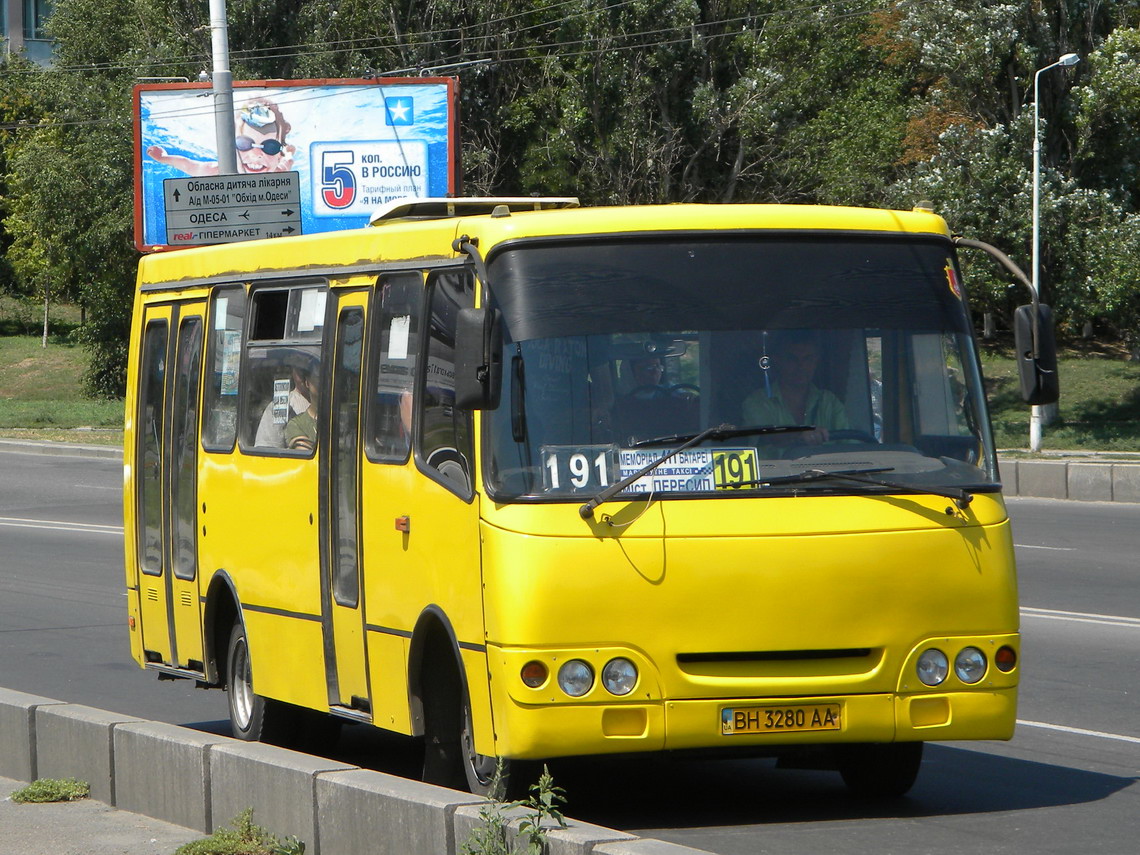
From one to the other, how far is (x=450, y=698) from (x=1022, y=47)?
3273 centimetres

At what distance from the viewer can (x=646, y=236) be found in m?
6.63

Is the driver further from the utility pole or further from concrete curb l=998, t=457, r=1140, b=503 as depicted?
concrete curb l=998, t=457, r=1140, b=503

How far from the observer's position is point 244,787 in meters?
6.17

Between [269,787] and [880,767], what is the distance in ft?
8.20

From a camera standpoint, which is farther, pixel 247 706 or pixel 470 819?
pixel 247 706

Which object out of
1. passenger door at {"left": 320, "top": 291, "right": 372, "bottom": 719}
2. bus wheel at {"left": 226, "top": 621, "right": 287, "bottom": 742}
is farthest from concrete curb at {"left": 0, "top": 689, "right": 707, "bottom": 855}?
bus wheel at {"left": 226, "top": 621, "right": 287, "bottom": 742}

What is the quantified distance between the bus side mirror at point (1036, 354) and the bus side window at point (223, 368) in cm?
381

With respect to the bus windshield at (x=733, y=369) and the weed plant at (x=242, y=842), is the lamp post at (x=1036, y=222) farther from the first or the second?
the weed plant at (x=242, y=842)

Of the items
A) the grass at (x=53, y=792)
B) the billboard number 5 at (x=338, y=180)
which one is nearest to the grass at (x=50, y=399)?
the billboard number 5 at (x=338, y=180)

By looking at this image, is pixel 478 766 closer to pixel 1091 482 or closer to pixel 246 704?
pixel 246 704

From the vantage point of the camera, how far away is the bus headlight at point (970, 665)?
255 inches

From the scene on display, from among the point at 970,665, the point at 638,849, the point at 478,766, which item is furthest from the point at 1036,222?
the point at 638,849

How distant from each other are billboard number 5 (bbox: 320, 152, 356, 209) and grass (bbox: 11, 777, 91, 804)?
89.5ft

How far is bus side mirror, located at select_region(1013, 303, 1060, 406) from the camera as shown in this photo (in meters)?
6.87
